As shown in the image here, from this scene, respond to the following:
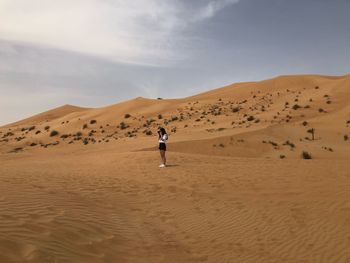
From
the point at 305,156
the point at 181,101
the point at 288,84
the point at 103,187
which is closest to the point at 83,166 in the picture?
the point at 103,187

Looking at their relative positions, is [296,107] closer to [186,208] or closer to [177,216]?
[186,208]

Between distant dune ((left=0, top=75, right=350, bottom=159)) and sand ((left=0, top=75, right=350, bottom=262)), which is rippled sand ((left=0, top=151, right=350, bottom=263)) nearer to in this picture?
sand ((left=0, top=75, right=350, bottom=262))

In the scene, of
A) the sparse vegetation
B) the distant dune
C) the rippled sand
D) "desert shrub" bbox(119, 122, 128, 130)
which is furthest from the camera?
"desert shrub" bbox(119, 122, 128, 130)

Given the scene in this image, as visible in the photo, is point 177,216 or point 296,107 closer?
point 177,216

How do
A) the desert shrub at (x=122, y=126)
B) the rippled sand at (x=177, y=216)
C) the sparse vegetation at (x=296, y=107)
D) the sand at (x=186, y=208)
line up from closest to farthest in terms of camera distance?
1. the rippled sand at (x=177, y=216)
2. the sand at (x=186, y=208)
3. the sparse vegetation at (x=296, y=107)
4. the desert shrub at (x=122, y=126)

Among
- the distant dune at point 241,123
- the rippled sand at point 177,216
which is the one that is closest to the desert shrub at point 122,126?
the distant dune at point 241,123

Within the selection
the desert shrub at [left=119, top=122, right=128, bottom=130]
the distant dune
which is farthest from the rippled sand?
the desert shrub at [left=119, top=122, right=128, bottom=130]

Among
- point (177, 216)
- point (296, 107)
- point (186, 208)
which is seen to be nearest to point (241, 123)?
point (296, 107)

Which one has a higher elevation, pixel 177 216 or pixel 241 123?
pixel 241 123

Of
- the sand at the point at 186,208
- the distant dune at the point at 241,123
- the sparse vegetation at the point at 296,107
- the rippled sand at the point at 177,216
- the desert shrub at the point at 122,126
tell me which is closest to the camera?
the rippled sand at the point at 177,216

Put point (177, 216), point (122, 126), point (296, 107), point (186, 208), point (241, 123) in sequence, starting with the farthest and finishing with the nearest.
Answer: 1. point (122, 126)
2. point (296, 107)
3. point (241, 123)
4. point (186, 208)
5. point (177, 216)

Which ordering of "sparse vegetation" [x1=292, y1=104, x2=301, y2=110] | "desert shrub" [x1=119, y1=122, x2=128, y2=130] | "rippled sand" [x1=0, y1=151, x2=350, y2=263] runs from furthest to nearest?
"desert shrub" [x1=119, y1=122, x2=128, y2=130], "sparse vegetation" [x1=292, y1=104, x2=301, y2=110], "rippled sand" [x1=0, y1=151, x2=350, y2=263]

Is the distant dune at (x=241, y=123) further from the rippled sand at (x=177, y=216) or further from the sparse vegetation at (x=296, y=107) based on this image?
the rippled sand at (x=177, y=216)

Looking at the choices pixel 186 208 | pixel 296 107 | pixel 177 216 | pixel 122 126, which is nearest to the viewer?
pixel 177 216
